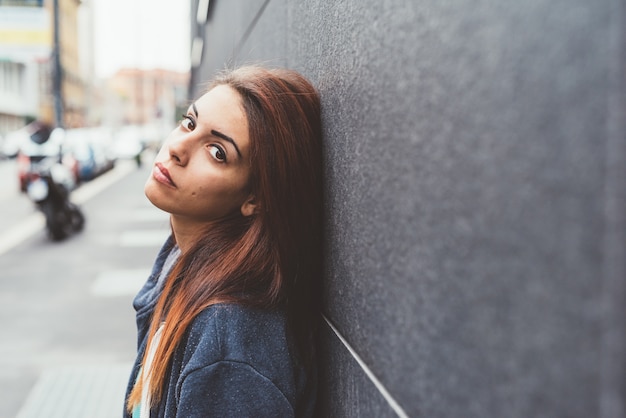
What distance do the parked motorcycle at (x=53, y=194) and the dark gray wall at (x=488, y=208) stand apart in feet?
28.3

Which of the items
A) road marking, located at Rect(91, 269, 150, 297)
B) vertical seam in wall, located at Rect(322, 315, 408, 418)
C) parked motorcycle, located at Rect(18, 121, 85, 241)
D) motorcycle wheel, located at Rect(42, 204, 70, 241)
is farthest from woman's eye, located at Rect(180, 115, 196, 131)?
motorcycle wheel, located at Rect(42, 204, 70, 241)

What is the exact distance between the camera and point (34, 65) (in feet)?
186

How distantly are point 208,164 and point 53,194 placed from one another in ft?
27.4

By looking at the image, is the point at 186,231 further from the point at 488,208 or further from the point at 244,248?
the point at 488,208

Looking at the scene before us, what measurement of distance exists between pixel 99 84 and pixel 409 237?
10025 cm

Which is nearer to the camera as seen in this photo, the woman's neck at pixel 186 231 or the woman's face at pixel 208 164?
the woman's face at pixel 208 164

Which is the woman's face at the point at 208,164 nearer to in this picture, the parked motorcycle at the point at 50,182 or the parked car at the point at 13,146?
the parked motorcycle at the point at 50,182

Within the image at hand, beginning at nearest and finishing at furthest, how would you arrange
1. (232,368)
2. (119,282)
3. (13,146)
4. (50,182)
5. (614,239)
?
1. (614,239)
2. (232,368)
3. (119,282)
4. (50,182)
5. (13,146)

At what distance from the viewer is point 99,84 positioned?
94375 mm

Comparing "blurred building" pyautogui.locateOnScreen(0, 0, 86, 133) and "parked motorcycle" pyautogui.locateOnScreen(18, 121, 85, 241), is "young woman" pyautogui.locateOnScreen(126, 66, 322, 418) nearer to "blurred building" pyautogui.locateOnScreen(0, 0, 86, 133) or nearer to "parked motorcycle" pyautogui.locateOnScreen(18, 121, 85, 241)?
"parked motorcycle" pyautogui.locateOnScreen(18, 121, 85, 241)

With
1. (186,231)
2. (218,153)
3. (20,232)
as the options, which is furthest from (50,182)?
(218,153)

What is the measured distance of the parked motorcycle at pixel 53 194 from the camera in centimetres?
911

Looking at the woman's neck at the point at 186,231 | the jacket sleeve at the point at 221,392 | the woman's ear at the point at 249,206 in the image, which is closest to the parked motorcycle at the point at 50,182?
the woman's neck at the point at 186,231

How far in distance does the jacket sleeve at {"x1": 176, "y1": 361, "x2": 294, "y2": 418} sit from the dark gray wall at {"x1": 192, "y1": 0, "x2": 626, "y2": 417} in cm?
23
